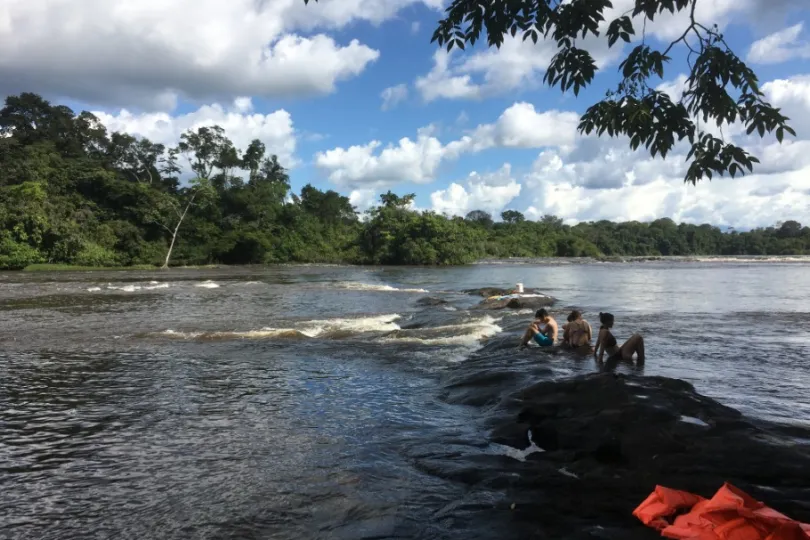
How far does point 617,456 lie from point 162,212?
70.7m

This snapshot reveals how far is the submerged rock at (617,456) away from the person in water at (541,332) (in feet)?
13.9

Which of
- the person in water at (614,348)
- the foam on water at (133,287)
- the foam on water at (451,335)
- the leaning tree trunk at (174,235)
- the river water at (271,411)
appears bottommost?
the river water at (271,411)

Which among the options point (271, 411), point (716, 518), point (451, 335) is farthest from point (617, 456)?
point (451, 335)

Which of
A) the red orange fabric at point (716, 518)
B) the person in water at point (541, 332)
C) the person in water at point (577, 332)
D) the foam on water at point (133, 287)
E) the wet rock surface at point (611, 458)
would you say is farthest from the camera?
the foam on water at point (133, 287)

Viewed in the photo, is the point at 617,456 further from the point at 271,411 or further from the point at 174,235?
the point at 174,235

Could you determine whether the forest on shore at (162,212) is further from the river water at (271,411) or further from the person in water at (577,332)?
the person in water at (577,332)

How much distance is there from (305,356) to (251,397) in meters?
3.71

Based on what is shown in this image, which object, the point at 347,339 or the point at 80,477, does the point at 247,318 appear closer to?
the point at 347,339

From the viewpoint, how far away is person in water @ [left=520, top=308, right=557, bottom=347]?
41.0 feet

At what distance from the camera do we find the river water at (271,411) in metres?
5.18

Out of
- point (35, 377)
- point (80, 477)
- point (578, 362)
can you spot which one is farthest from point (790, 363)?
point (35, 377)

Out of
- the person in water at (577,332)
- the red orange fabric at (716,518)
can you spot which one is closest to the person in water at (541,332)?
the person in water at (577,332)

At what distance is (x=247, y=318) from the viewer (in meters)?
20.2

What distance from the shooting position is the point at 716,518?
420cm
